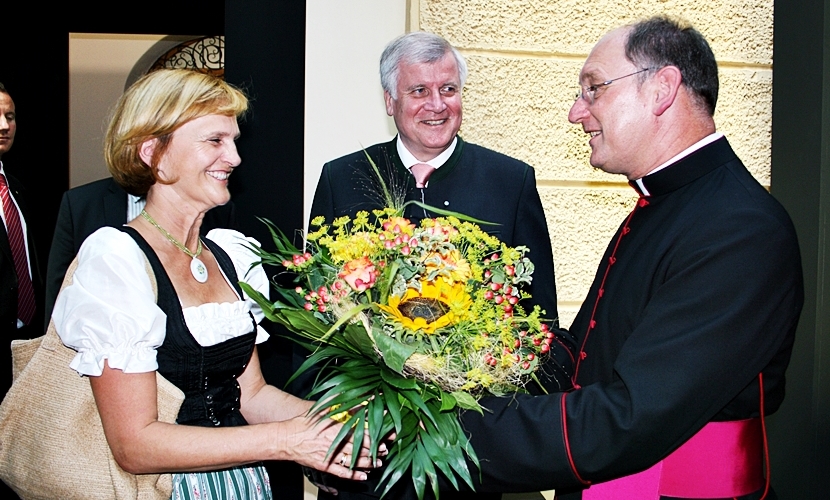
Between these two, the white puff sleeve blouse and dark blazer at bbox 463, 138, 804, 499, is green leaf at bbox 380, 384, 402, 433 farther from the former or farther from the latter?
the white puff sleeve blouse

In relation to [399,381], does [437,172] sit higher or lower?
higher

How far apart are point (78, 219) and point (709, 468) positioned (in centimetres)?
339

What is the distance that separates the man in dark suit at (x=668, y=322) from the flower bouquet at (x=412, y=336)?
0.17m

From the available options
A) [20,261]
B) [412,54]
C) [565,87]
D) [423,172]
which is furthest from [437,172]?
[20,261]

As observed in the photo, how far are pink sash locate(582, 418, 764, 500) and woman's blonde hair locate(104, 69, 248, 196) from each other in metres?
1.37

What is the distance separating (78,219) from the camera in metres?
4.33

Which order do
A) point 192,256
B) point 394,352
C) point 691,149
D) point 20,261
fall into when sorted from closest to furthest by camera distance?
point 394,352
point 691,149
point 192,256
point 20,261

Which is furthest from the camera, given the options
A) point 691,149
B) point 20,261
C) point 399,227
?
point 20,261

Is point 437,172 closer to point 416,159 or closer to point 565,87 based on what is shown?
point 416,159

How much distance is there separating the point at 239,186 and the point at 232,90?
5.54 feet

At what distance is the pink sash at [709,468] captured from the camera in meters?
1.96

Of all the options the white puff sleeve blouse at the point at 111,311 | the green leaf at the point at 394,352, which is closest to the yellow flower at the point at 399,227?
the green leaf at the point at 394,352

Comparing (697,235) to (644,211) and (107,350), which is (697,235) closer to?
(644,211)

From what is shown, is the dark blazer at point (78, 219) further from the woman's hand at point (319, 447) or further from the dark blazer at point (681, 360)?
the dark blazer at point (681, 360)
